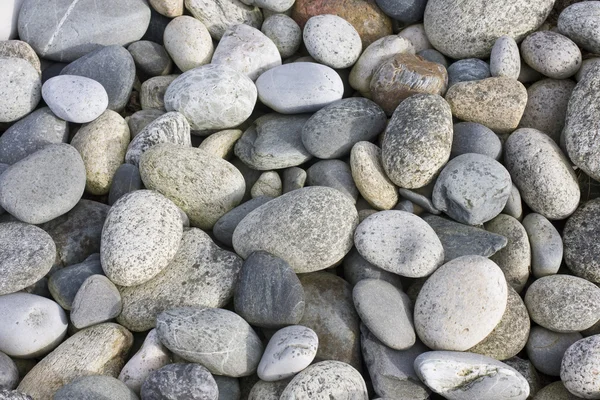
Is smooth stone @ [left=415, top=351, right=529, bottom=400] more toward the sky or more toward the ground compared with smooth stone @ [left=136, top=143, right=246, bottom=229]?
more toward the ground

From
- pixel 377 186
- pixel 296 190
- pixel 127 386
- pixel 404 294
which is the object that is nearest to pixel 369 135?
pixel 377 186

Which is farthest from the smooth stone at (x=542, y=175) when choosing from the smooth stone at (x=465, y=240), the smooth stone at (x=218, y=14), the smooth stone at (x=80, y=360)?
the smooth stone at (x=80, y=360)

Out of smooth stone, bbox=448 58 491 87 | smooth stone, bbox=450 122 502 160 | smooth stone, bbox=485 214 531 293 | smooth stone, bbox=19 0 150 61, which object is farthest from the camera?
smooth stone, bbox=19 0 150 61

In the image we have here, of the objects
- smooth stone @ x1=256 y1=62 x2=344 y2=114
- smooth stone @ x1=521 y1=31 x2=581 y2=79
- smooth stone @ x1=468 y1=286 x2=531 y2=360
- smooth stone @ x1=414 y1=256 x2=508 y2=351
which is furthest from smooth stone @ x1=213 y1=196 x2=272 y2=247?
smooth stone @ x1=521 y1=31 x2=581 y2=79

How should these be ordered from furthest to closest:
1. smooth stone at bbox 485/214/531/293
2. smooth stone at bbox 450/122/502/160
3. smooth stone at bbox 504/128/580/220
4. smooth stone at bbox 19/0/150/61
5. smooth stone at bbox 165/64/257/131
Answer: smooth stone at bbox 19/0/150/61
smooth stone at bbox 165/64/257/131
smooth stone at bbox 450/122/502/160
smooth stone at bbox 504/128/580/220
smooth stone at bbox 485/214/531/293

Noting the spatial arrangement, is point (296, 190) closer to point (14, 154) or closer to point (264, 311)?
point (264, 311)

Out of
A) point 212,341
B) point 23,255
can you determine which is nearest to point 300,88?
point 212,341

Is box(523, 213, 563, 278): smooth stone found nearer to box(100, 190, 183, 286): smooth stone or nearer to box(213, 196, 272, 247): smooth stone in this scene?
box(213, 196, 272, 247): smooth stone
